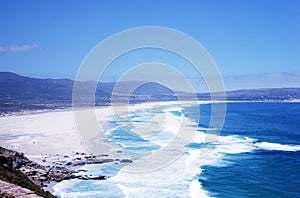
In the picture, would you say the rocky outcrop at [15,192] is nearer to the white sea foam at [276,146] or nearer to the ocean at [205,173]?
the ocean at [205,173]

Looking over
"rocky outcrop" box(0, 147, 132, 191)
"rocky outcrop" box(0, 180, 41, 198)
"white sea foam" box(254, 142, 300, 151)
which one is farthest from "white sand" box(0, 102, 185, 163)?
"rocky outcrop" box(0, 180, 41, 198)

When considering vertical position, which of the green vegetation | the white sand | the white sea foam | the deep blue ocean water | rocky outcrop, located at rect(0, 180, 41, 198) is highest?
rocky outcrop, located at rect(0, 180, 41, 198)

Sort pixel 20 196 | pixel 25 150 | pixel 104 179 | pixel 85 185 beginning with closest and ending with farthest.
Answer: pixel 20 196, pixel 85 185, pixel 104 179, pixel 25 150

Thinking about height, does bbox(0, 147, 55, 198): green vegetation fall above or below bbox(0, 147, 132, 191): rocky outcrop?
above

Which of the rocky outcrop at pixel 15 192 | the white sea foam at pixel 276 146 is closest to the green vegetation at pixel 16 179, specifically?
the rocky outcrop at pixel 15 192

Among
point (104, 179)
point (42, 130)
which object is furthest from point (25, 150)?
point (42, 130)

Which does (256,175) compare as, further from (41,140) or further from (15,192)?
(41,140)

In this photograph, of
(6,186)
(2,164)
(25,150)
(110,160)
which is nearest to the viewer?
(6,186)

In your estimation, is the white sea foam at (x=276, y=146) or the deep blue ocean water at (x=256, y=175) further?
the white sea foam at (x=276, y=146)

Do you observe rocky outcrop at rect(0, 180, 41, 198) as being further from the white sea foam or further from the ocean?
the white sea foam

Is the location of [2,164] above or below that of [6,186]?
below

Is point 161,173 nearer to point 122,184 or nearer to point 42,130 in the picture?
point 122,184
